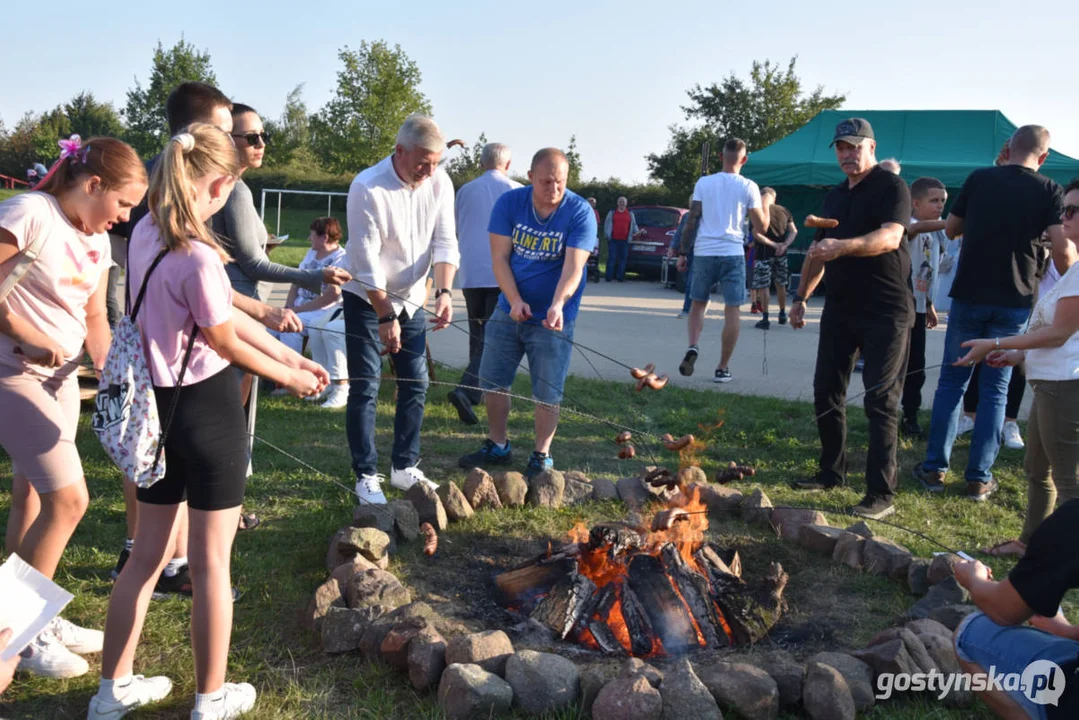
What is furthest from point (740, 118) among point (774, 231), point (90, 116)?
point (90, 116)

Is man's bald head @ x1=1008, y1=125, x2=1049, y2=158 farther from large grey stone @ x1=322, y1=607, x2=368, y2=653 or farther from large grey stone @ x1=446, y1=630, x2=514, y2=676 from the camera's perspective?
large grey stone @ x1=322, y1=607, x2=368, y2=653

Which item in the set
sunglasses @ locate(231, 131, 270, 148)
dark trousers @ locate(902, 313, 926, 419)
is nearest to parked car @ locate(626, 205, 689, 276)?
dark trousers @ locate(902, 313, 926, 419)

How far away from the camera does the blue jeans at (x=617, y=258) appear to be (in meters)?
19.3

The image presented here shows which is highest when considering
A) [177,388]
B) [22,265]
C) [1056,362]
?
[22,265]

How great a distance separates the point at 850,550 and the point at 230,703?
2.95 metres

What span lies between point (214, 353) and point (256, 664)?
126cm

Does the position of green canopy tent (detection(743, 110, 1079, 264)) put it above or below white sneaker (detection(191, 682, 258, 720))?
above

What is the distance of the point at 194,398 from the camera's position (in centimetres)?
264

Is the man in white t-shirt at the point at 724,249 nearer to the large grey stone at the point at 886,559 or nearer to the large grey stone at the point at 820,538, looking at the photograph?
the large grey stone at the point at 820,538

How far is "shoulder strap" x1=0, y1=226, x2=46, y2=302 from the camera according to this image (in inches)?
115

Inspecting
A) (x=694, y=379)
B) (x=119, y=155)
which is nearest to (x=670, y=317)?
(x=694, y=379)

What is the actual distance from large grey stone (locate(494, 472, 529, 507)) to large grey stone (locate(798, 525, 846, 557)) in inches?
60.4

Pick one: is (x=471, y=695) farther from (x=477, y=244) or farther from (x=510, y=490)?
(x=477, y=244)

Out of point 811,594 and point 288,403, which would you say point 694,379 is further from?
point 811,594
